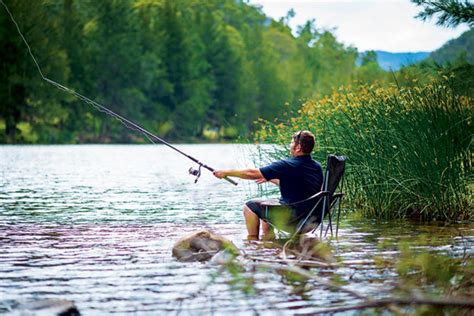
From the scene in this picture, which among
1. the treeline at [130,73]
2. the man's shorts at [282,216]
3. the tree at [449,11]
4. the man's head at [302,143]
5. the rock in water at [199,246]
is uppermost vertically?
the treeline at [130,73]

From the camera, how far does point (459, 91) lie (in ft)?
39.0

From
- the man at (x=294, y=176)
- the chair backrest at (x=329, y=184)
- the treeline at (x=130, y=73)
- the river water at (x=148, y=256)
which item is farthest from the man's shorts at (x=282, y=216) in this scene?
the treeline at (x=130, y=73)

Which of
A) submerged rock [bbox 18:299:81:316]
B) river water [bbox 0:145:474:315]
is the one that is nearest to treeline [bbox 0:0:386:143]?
river water [bbox 0:145:474:315]

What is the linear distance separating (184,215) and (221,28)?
84585mm

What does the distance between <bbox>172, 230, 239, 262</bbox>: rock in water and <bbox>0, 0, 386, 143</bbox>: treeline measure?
1779 inches

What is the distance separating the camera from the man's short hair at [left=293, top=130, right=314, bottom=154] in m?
10.1

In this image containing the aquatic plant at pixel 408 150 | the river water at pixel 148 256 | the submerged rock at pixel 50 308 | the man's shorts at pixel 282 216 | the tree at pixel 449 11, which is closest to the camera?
the submerged rock at pixel 50 308

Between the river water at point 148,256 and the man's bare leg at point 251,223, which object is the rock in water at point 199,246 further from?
the man's bare leg at point 251,223

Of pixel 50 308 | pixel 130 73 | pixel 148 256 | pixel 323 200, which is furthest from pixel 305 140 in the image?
pixel 130 73

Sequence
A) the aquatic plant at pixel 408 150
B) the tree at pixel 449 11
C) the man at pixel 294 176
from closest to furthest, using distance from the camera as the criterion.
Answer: the man at pixel 294 176, the tree at pixel 449 11, the aquatic plant at pixel 408 150

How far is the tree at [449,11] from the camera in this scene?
11.3m

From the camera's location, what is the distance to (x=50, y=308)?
6.61 metres

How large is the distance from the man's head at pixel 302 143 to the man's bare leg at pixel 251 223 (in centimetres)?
108

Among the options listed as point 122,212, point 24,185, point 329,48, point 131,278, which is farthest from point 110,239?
point 329,48
